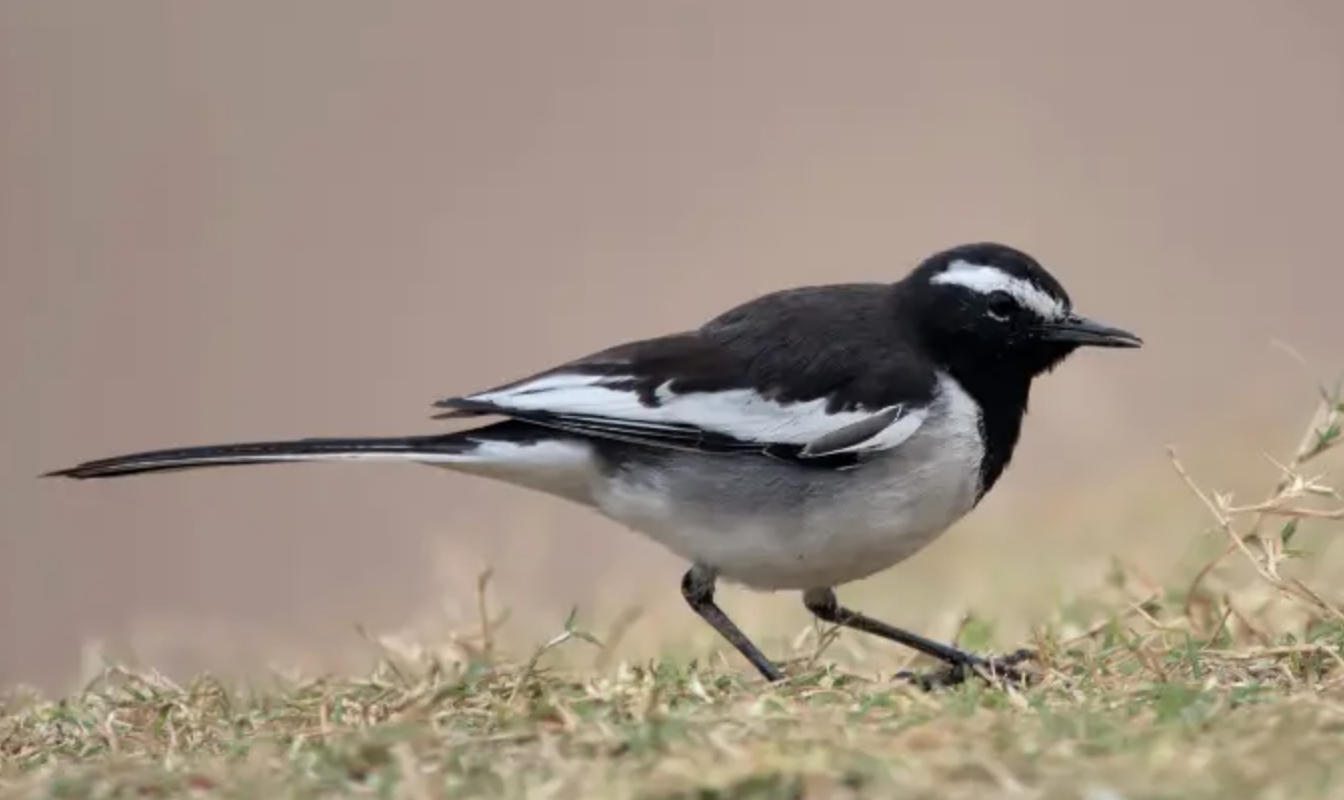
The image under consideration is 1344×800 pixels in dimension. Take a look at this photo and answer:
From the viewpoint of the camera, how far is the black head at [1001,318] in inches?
221

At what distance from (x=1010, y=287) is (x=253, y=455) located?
7.19ft

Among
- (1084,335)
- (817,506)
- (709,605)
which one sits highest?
(1084,335)

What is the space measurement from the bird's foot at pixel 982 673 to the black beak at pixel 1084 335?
0.96 m

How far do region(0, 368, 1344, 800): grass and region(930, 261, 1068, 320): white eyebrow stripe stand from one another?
0.83 m

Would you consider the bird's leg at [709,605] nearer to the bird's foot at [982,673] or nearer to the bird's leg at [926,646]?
the bird's leg at [926,646]

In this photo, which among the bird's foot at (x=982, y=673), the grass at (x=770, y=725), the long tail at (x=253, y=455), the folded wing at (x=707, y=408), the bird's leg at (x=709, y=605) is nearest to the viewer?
the grass at (x=770, y=725)

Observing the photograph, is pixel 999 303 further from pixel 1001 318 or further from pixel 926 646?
pixel 926 646

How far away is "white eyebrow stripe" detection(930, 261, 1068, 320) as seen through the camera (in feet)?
18.4

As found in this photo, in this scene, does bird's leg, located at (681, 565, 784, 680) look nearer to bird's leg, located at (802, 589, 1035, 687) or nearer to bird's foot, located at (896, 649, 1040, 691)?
bird's leg, located at (802, 589, 1035, 687)

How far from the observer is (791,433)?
5.33m

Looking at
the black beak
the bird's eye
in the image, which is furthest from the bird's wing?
the black beak

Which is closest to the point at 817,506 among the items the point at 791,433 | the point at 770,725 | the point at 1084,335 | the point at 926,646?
the point at 791,433

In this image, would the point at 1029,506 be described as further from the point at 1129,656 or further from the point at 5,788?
the point at 5,788

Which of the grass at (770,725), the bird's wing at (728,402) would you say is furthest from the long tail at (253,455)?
the grass at (770,725)
